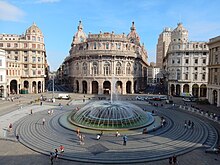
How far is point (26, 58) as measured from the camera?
70.9 meters

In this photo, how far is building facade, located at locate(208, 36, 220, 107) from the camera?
150ft

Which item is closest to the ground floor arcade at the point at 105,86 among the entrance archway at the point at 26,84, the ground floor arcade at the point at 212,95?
the entrance archway at the point at 26,84

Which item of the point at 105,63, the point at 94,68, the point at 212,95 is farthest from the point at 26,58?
the point at 212,95

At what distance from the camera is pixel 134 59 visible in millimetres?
74562

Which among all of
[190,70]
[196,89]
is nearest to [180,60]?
[190,70]

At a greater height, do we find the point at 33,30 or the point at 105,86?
the point at 33,30

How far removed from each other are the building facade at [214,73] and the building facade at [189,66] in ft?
46.6

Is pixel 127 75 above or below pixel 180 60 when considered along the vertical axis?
below

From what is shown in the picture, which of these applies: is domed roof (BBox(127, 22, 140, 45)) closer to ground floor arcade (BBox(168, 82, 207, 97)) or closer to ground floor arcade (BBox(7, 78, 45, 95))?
ground floor arcade (BBox(168, 82, 207, 97))

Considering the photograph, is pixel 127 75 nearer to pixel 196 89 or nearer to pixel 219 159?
pixel 196 89

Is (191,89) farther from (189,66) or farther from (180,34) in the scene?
(180,34)

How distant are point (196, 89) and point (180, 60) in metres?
13.0

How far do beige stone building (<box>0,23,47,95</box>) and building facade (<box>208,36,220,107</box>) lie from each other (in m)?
65.0

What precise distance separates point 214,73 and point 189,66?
17118 millimetres
